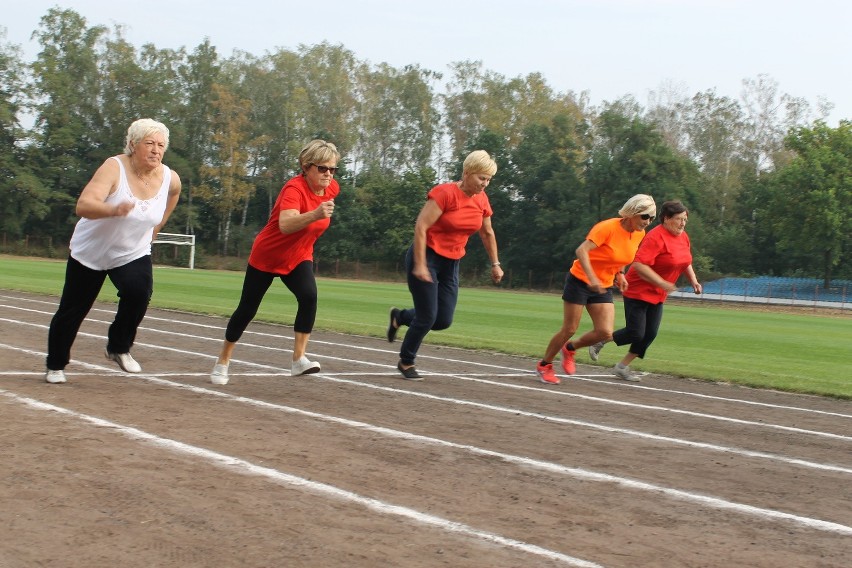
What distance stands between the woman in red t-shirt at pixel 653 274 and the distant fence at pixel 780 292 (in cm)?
4354

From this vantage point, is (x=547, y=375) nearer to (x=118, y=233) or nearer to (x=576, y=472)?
(x=118, y=233)

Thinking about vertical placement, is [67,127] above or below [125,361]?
above

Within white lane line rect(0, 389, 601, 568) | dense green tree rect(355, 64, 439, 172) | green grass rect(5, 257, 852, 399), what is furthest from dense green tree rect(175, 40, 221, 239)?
white lane line rect(0, 389, 601, 568)

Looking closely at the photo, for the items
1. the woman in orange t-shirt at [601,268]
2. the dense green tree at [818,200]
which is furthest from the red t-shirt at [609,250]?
the dense green tree at [818,200]

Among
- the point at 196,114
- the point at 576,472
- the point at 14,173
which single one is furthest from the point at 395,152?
the point at 576,472

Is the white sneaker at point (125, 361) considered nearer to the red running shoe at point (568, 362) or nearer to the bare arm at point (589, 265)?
the bare arm at point (589, 265)

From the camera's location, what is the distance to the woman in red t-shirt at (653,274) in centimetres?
1041

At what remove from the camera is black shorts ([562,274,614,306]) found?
10383 mm

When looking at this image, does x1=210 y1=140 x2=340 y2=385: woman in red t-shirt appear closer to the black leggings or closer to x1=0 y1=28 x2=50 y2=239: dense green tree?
the black leggings

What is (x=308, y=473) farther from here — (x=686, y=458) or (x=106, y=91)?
(x=106, y=91)

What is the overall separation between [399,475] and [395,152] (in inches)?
3429

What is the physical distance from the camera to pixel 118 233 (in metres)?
7.67

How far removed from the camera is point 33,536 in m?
3.99

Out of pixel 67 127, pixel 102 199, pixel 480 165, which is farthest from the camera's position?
pixel 67 127
